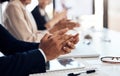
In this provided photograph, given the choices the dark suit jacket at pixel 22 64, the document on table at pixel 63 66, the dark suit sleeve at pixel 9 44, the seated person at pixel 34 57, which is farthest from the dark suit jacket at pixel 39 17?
the dark suit jacket at pixel 22 64

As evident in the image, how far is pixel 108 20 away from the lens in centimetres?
345

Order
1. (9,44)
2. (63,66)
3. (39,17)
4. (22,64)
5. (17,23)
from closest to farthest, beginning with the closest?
(22,64) < (63,66) < (9,44) < (17,23) < (39,17)

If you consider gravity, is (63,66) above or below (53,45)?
below

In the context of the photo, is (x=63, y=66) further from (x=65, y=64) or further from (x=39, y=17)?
(x=39, y=17)

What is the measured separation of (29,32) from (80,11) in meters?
1.80

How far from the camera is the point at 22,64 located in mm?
852

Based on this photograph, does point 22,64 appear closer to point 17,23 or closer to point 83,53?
point 83,53

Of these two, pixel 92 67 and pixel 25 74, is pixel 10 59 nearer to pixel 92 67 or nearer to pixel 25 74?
pixel 25 74

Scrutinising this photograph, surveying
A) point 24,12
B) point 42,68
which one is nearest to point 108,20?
point 24,12

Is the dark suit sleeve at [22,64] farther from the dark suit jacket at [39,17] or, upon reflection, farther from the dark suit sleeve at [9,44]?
the dark suit jacket at [39,17]

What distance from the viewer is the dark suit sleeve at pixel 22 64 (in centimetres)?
85

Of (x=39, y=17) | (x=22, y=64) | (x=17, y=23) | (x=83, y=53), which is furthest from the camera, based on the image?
(x=39, y=17)

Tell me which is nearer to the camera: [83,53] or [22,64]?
[22,64]

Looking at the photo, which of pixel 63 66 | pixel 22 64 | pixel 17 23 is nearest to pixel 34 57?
pixel 22 64
